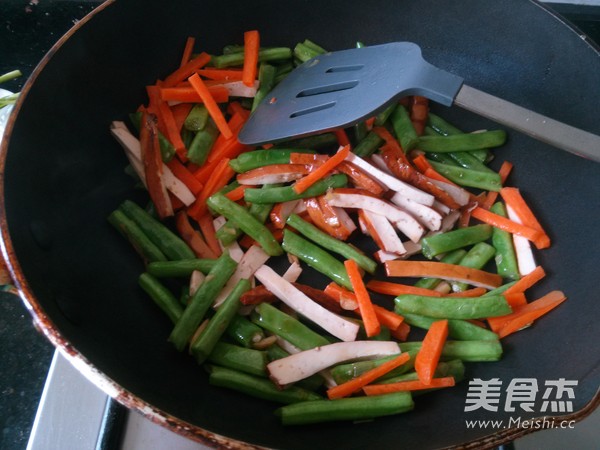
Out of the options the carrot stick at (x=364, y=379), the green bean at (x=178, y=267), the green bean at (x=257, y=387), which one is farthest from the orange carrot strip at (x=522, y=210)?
the green bean at (x=178, y=267)

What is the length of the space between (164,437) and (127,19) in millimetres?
1186

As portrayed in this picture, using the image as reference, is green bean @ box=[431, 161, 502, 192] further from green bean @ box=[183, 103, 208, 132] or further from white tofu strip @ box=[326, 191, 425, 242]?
green bean @ box=[183, 103, 208, 132]

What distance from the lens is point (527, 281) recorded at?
5.18ft

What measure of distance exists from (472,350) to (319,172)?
665mm

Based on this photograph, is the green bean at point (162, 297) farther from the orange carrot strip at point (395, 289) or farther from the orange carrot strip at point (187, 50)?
the orange carrot strip at point (187, 50)

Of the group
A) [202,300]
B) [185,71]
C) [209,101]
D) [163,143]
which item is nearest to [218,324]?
[202,300]

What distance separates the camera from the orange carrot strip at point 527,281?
1.56 meters

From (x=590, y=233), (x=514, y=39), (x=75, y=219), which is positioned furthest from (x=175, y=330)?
(x=514, y=39)

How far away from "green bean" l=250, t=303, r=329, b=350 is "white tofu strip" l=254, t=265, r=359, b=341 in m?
0.03

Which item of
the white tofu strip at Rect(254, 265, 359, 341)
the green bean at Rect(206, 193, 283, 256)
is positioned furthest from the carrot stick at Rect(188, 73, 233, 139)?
the white tofu strip at Rect(254, 265, 359, 341)

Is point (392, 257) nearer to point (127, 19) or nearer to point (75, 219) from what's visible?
point (75, 219)

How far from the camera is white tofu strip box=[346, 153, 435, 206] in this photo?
169cm

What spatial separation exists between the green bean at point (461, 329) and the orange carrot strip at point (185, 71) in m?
1.02

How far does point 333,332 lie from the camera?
151 cm
